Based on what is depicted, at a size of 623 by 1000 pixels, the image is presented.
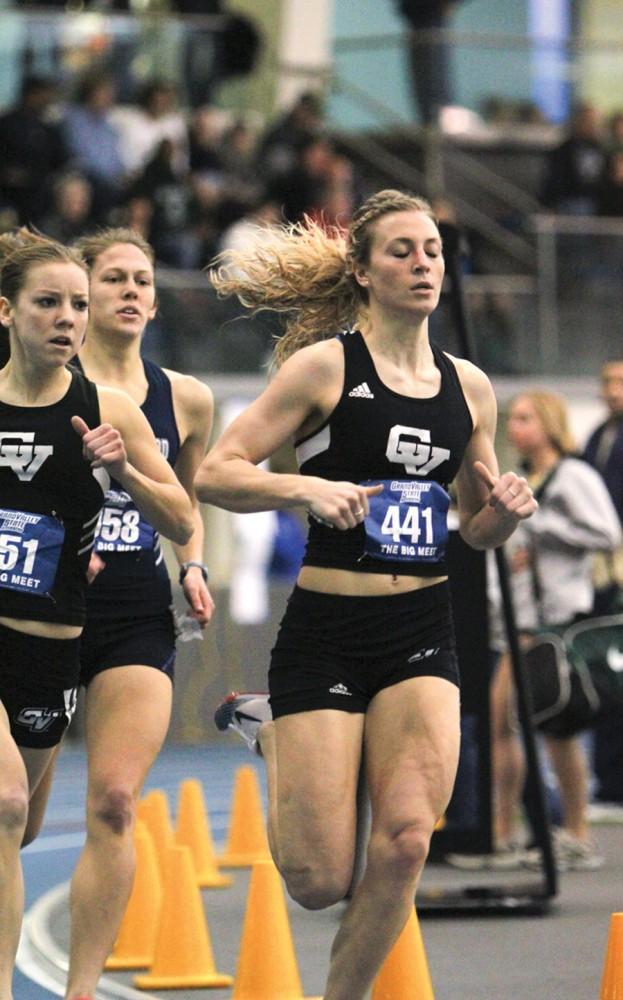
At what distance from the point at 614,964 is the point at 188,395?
2334 mm

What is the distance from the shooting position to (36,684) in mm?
5898

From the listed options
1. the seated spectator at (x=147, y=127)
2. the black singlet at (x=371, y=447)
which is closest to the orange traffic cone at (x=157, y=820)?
the black singlet at (x=371, y=447)

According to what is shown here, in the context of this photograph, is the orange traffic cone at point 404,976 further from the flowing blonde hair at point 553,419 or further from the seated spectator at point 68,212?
the seated spectator at point 68,212

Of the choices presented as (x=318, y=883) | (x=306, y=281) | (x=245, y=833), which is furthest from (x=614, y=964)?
(x=245, y=833)

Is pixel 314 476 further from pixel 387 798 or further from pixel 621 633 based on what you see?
pixel 621 633

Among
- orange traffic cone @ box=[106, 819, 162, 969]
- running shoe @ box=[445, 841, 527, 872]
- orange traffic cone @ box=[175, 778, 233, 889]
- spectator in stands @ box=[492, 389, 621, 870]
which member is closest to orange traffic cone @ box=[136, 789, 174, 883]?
orange traffic cone @ box=[175, 778, 233, 889]

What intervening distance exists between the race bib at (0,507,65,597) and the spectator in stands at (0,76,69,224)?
11738mm

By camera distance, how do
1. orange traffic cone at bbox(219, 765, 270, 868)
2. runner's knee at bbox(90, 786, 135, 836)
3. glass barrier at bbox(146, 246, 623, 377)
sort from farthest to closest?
glass barrier at bbox(146, 246, 623, 377)
orange traffic cone at bbox(219, 765, 270, 868)
runner's knee at bbox(90, 786, 135, 836)

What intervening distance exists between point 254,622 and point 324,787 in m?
12.3

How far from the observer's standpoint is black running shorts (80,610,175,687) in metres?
6.43

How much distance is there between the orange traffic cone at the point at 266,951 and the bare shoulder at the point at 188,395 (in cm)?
153

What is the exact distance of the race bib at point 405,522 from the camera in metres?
5.71

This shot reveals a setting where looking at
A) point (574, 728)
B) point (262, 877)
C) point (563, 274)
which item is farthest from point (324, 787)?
point (563, 274)

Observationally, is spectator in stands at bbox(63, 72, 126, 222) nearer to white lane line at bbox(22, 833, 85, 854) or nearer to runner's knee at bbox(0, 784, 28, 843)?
white lane line at bbox(22, 833, 85, 854)
